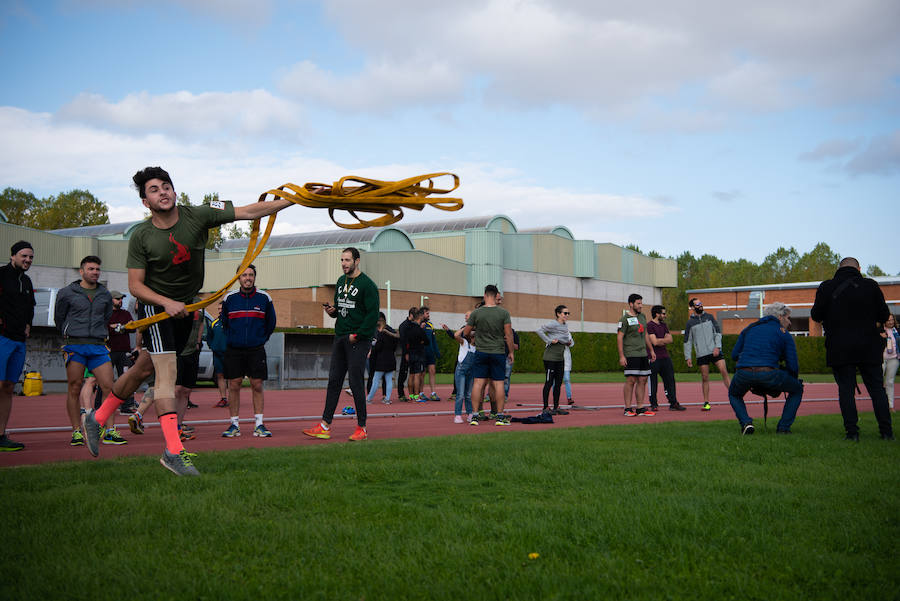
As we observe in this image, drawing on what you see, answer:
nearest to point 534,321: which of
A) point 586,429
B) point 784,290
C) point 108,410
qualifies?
point 784,290

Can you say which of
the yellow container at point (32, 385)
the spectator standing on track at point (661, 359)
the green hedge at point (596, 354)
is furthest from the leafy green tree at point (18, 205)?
the spectator standing on track at point (661, 359)

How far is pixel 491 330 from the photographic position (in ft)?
38.7

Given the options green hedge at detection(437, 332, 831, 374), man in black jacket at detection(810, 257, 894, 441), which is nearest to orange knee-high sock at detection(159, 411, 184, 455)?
man in black jacket at detection(810, 257, 894, 441)

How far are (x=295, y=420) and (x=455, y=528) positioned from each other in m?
8.58

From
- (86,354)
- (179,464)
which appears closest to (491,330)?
(86,354)

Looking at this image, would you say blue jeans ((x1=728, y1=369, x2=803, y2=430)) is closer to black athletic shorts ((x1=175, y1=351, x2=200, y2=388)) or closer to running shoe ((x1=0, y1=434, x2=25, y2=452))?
black athletic shorts ((x1=175, y1=351, x2=200, y2=388))

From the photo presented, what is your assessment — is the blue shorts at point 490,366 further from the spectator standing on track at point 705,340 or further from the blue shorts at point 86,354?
the spectator standing on track at point 705,340

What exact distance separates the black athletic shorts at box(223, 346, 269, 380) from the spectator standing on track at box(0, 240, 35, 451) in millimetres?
2240

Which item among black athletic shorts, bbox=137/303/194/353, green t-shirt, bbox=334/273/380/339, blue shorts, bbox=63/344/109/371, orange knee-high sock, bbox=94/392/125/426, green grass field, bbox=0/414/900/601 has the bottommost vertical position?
green grass field, bbox=0/414/900/601

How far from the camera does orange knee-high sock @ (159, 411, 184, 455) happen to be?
19.7 ft

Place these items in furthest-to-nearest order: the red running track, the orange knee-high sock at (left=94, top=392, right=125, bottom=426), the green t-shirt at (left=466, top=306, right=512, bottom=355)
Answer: the green t-shirt at (left=466, top=306, right=512, bottom=355), the red running track, the orange knee-high sock at (left=94, top=392, right=125, bottom=426)

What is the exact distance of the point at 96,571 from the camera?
138 inches

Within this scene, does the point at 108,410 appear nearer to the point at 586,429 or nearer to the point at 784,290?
the point at 586,429

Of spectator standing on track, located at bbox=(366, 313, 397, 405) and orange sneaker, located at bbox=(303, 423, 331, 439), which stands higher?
spectator standing on track, located at bbox=(366, 313, 397, 405)
